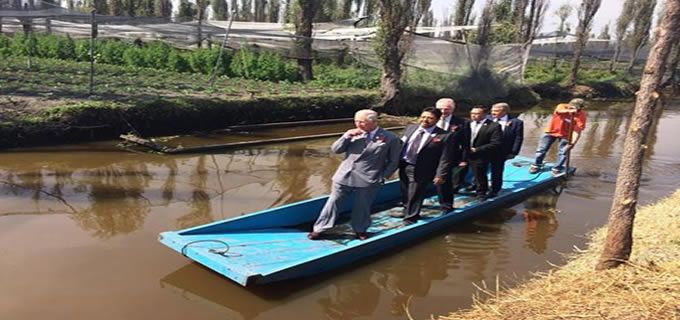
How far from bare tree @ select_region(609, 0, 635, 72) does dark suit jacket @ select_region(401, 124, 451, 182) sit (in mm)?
36740

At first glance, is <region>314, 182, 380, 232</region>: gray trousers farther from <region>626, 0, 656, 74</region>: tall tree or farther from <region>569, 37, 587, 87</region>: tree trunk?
<region>626, 0, 656, 74</region>: tall tree

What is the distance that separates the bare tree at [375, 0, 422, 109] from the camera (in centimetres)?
1719

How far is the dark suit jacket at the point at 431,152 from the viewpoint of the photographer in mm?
6512

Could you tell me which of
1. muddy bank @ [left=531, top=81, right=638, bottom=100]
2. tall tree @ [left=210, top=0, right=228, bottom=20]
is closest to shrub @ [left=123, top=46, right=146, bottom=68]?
muddy bank @ [left=531, top=81, right=638, bottom=100]

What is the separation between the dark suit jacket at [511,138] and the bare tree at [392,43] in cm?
919

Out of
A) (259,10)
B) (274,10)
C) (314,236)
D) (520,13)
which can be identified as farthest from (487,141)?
(259,10)

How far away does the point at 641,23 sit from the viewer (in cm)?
3788

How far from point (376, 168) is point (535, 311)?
97.1 inches

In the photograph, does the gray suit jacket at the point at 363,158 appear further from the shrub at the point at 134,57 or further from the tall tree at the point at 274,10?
the tall tree at the point at 274,10

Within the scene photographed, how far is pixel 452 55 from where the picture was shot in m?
20.3

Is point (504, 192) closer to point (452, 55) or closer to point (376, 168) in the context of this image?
point (376, 168)

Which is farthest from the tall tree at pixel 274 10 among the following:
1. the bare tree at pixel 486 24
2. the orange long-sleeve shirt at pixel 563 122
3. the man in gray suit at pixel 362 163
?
the man in gray suit at pixel 362 163

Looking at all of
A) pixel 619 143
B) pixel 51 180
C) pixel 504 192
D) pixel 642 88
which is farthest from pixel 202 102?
pixel 619 143

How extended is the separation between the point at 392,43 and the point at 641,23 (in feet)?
93.6
